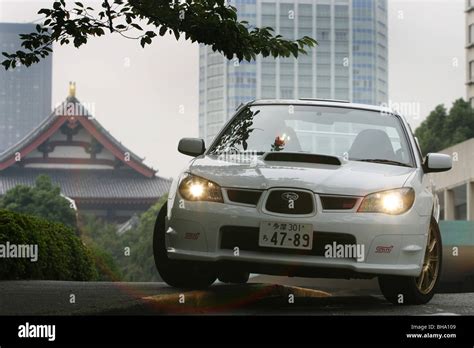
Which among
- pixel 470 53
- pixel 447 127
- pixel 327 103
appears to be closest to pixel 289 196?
pixel 327 103

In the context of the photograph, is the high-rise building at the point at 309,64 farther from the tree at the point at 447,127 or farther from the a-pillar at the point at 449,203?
the a-pillar at the point at 449,203

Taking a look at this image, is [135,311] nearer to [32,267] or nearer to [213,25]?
[213,25]

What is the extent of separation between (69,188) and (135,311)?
191ft

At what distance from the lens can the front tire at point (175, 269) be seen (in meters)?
8.05

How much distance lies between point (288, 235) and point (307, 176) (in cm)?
49

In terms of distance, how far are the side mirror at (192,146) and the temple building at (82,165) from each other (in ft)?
175

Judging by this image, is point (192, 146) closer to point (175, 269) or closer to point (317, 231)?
point (175, 269)

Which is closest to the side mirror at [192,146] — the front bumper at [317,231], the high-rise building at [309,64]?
the front bumper at [317,231]

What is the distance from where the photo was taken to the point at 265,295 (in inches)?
326

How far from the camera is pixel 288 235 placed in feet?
22.6

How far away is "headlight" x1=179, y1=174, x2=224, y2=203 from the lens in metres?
7.18

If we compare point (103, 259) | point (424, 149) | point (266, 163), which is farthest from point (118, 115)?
point (266, 163)
